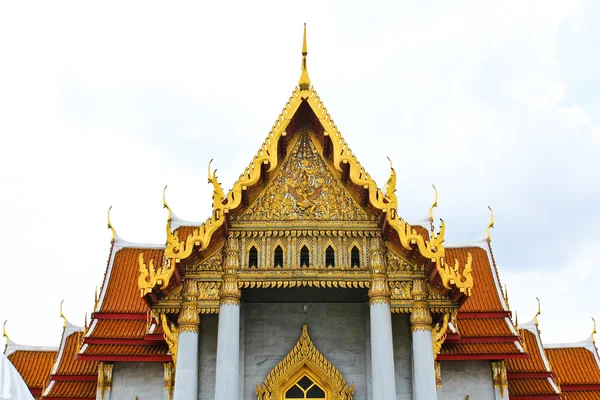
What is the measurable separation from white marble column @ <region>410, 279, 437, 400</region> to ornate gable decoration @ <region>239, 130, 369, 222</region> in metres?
1.89

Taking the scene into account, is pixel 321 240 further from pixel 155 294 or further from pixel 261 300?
pixel 155 294

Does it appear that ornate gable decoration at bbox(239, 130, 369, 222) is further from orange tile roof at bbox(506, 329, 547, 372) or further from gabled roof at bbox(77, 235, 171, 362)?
orange tile roof at bbox(506, 329, 547, 372)

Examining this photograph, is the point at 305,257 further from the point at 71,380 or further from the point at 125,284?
the point at 71,380

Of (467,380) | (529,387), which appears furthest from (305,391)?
(529,387)

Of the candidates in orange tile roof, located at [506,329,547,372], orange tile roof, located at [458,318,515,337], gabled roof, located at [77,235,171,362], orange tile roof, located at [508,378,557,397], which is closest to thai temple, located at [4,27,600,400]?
gabled roof, located at [77,235,171,362]

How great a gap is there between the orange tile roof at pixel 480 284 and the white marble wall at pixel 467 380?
165 cm

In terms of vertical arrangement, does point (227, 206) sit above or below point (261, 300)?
above

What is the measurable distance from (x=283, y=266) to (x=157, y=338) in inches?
180

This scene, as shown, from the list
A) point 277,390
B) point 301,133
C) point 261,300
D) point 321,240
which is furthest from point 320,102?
point 277,390

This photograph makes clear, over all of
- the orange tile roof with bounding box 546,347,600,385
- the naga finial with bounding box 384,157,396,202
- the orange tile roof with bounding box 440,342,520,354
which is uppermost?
the naga finial with bounding box 384,157,396,202

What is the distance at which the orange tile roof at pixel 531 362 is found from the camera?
20016 millimetres

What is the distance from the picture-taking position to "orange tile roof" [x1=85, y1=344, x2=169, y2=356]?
60.3 feet

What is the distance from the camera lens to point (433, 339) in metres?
15.1

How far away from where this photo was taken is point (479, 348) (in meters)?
18.4
